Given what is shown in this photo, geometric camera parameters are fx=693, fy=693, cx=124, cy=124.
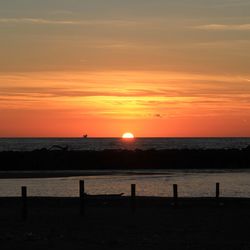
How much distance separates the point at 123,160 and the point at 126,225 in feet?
196

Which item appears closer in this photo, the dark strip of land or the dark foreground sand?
the dark foreground sand

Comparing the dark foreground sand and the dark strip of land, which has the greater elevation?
the dark strip of land

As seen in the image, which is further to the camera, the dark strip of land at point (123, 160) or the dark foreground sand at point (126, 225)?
the dark strip of land at point (123, 160)

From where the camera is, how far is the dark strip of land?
7656 cm

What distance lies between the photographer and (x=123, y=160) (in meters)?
81.4

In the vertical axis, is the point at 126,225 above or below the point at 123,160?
below

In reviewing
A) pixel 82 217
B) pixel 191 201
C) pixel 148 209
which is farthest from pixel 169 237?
pixel 191 201

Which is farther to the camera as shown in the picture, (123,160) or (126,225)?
(123,160)

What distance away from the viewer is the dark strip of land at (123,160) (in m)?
76.6

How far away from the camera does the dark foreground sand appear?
691 inches

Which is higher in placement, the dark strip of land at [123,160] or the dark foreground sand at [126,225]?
the dark strip of land at [123,160]

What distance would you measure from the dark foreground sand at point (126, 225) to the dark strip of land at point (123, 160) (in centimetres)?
4562

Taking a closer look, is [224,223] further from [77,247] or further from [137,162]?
[137,162]

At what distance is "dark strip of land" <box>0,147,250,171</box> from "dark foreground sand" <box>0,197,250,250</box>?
45.6m
